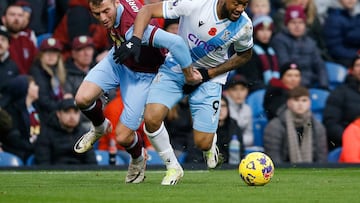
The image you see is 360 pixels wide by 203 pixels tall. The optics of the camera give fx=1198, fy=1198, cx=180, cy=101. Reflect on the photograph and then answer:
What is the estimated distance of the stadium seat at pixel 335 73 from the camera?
68.0ft

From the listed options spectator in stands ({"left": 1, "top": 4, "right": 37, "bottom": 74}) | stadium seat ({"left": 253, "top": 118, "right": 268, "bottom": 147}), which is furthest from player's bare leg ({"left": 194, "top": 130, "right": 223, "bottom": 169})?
spectator in stands ({"left": 1, "top": 4, "right": 37, "bottom": 74})

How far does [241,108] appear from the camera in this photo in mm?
18609

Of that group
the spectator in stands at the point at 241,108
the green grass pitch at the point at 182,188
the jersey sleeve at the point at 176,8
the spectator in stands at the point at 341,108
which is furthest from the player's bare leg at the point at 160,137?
the spectator in stands at the point at 341,108

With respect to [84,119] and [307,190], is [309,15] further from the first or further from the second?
[307,190]

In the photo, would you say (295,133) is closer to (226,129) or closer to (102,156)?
(226,129)

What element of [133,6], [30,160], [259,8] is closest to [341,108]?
[259,8]

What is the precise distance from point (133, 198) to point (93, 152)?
6.34 m

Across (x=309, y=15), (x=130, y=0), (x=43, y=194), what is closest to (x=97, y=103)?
(x=130, y=0)

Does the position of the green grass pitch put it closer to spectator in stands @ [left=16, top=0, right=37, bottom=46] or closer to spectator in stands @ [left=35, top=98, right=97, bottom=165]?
spectator in stands @ [left=35, top=98, right=97, bottom=165]

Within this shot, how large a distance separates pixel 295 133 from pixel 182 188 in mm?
5407

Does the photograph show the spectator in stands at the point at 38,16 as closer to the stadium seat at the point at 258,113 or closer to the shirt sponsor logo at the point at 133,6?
the stadium seat at the point at 258,113

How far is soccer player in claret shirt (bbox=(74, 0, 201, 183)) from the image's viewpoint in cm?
1337

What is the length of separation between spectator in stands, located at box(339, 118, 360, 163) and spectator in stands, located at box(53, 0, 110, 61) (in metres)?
4.59

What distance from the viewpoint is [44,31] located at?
66.7ft
